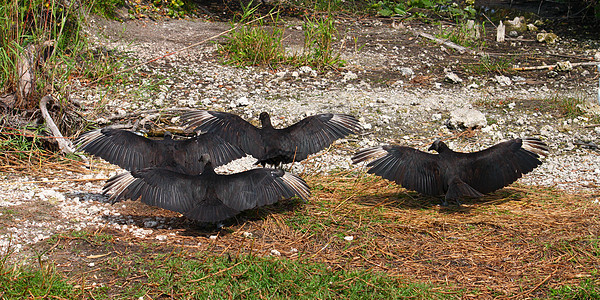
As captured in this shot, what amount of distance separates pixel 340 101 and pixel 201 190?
3.59 meters

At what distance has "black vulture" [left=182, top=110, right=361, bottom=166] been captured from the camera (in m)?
5.18

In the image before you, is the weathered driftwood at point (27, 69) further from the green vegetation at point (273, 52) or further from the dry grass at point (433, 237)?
the green vegetation at point (273, 52)

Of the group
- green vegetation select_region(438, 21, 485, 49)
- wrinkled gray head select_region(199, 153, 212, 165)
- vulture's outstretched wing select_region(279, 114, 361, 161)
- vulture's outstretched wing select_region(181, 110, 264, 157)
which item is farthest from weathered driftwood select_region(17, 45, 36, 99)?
green vegetation select_region(438, 21, 485, 49)

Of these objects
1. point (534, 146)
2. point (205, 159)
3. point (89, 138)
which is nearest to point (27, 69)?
point (89, 138)

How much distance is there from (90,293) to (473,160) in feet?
10.1

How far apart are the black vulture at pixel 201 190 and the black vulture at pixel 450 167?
883 mm

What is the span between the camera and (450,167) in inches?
187

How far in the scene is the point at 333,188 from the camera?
201 inches

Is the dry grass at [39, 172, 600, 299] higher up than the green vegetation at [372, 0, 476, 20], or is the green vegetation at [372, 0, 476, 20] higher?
the green vegetation at [372, 0, 476, 20]

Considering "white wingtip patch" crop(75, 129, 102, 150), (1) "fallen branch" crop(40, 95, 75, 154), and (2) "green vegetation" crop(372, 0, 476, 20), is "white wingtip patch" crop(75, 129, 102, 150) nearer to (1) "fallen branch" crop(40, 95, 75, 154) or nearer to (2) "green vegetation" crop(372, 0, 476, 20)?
(1) "fallen branch" crop(40, 95, 75, 154)

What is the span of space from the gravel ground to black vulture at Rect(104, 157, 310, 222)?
29 cm

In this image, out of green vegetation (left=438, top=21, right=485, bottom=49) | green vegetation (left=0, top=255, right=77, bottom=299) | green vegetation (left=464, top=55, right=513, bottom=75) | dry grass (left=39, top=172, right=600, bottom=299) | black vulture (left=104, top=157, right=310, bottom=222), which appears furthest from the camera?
green vegetation (left=438, top=21, right=485, bottom=49)

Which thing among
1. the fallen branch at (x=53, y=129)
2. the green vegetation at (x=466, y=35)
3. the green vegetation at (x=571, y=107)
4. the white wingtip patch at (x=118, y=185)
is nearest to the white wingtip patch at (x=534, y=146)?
the green vegetation at (x=571, y=107)

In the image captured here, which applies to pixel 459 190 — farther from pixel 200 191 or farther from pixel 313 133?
pixel 200 191
